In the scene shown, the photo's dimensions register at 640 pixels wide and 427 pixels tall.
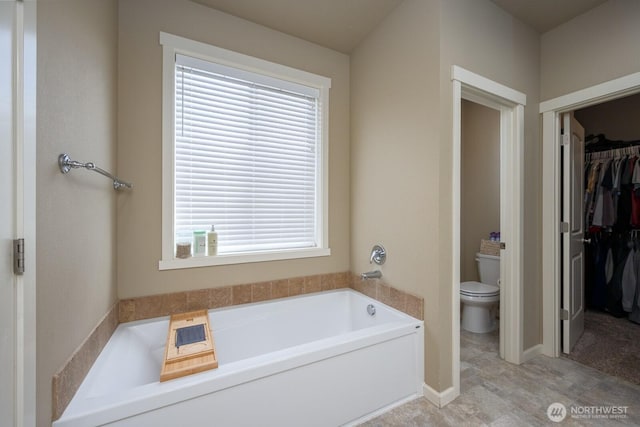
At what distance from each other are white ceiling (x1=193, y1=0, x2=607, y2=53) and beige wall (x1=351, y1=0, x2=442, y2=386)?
0.49ft

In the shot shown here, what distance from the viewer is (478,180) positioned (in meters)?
3.35

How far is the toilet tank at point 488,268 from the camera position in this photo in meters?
2.93

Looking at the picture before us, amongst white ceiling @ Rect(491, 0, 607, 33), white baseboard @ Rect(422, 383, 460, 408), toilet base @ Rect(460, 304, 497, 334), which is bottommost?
white baseboard @ Rect(422, 383, 460, 408)

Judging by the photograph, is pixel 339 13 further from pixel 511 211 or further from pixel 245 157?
pixel 511 211

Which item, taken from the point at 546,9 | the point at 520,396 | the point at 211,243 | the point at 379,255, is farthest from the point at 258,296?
the point at 546,9

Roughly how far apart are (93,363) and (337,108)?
7.73 ft

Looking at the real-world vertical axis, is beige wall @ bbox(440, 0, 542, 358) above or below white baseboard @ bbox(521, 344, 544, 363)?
above

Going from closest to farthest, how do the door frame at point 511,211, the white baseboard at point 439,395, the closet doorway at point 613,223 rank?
the white baseboard at point 439,395 < the door frame at point 511,211 < the closet doorway at point 613,223

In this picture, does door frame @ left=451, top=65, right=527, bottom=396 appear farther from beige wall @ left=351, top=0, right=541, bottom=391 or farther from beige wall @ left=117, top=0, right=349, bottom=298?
beige wall @ left=117, top=0, right=349, bottom=298

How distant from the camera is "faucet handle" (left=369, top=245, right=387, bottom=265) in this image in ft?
6.95

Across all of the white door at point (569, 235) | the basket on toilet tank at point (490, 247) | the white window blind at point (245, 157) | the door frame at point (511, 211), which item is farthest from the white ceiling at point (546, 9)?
the basket on toilet tank at point (490, 247)

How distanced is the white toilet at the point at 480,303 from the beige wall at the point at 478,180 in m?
0.41

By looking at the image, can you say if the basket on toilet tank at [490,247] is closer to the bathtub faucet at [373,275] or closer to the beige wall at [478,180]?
the beige wall at [478,180]
